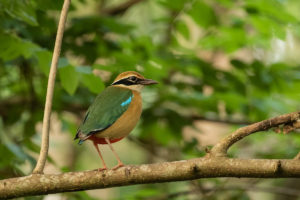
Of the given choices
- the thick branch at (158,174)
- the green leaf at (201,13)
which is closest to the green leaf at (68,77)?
the thick branch at (158,174)

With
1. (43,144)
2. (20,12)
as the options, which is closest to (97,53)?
(20,12)

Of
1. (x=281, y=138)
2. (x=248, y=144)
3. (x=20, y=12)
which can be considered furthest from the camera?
(x=248, y=144)

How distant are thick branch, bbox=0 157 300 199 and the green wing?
42 cm

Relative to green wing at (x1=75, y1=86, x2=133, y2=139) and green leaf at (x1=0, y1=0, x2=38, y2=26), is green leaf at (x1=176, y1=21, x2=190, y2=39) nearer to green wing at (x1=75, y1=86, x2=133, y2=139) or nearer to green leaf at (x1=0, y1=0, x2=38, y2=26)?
green leaf at (x1=0, y1=0, x2=38, y2=26)

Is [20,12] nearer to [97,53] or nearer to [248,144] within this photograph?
[97,53]

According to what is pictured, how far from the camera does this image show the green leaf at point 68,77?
4691 millimetres

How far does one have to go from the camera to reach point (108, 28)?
641 cm

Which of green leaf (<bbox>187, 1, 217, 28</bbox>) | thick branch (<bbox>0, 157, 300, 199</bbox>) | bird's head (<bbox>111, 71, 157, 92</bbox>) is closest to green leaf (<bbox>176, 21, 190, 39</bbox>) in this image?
green leaf (<bbox>187, 1, 217, 28</bbox>)

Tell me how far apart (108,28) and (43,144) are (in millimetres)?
3099

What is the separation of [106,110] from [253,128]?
1.22 m

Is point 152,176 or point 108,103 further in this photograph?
point 108,103

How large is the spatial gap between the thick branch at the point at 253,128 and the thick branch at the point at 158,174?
73 mm

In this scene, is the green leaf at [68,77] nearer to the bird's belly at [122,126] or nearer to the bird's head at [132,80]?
the bird's head at [132,80]

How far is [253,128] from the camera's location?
3.56m
